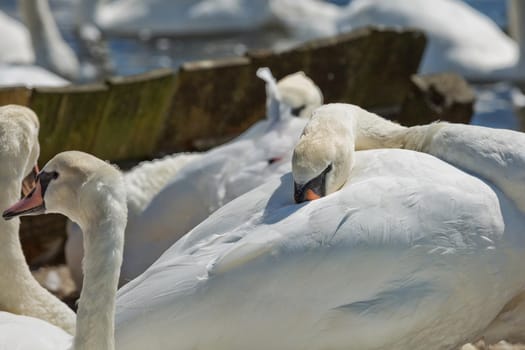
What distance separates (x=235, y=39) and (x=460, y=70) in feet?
10.0

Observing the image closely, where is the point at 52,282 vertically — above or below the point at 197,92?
below

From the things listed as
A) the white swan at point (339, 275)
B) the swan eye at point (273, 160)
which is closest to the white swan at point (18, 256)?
the white swan at point (339, 275)

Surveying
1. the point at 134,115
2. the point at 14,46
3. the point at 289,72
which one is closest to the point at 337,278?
the point at 134,115

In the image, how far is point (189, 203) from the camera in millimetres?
5656

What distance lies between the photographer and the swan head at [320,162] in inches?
159

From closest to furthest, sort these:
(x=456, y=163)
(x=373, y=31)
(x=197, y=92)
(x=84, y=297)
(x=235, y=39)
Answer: (x=84, y=297), (x=456, y=163), (x=197, y=92), (x=373, y=31), (x=235, y=39)

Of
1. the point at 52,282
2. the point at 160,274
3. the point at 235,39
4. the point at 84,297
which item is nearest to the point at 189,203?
the point at 52,282

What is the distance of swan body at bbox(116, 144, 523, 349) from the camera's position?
3.91m

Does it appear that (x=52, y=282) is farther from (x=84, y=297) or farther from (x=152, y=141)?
(x=84, y=297)

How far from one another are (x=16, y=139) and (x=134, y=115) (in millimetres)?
2257

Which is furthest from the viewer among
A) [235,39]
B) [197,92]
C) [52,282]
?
[235,39]

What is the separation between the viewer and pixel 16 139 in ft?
14.5

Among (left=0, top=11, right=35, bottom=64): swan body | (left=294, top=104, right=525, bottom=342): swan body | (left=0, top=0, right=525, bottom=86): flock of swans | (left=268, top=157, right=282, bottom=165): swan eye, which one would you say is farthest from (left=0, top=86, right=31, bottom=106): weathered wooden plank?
(left=0, top=11, right=35, bottom=64): swan body

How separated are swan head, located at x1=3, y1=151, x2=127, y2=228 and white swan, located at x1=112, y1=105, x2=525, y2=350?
1.34ft
